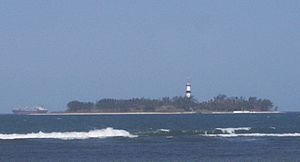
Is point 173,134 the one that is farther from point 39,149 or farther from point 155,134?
point 39,149

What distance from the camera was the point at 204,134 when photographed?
231ft

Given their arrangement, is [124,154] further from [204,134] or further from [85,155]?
[204,134]

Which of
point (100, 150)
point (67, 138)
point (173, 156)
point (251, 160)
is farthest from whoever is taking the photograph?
point (67, 138)

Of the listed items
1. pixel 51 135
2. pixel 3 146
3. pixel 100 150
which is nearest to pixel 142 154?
pixel 100 150

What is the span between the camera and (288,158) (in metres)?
40.5

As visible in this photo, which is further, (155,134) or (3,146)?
(155,134)

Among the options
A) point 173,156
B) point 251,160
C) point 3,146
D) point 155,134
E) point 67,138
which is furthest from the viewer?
point 155,134

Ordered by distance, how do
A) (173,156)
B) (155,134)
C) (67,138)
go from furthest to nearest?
(155,134) < (67,138) < (173,156)

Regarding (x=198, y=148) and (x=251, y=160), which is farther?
(x=198, y=148)

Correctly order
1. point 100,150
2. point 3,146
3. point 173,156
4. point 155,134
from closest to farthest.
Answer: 1. point 173,156
2. point 100,150
3. point 3,146
4. point 155,134

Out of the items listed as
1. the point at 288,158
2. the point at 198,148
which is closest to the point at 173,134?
the point at 198,148

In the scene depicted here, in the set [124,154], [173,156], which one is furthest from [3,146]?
[173,156]

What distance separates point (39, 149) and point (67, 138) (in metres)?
14.8

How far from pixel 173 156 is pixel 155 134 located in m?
26.7
